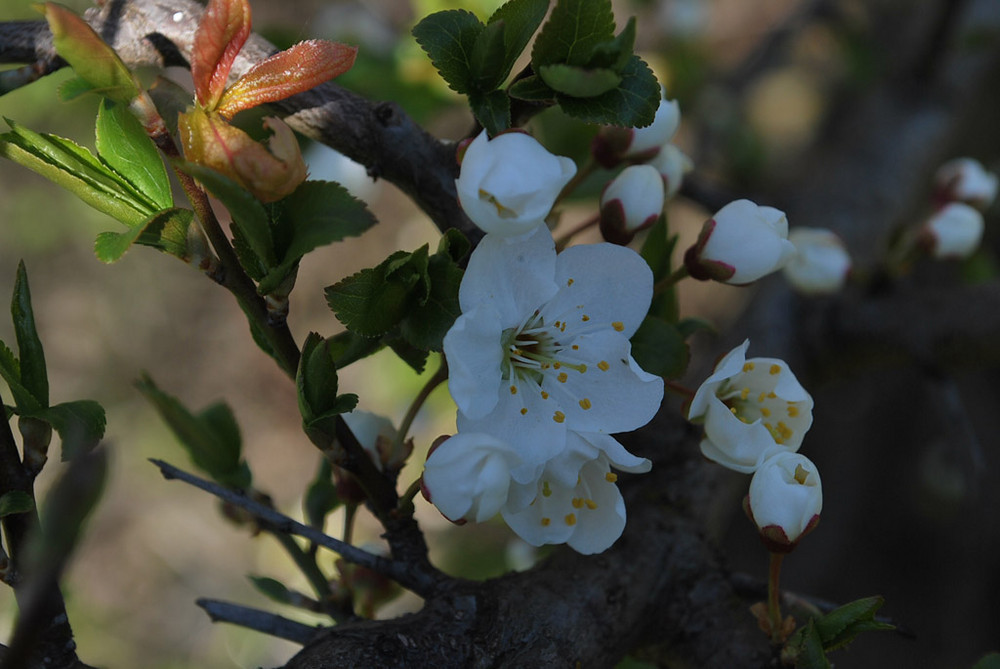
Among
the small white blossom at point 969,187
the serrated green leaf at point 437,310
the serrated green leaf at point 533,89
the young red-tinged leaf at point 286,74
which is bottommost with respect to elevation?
the small white blossom at point 969,187

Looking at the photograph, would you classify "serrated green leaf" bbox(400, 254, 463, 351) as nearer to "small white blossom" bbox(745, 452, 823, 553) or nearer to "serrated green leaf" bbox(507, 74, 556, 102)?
"serrated green leaf" bbox(507, 74, 556, 102)

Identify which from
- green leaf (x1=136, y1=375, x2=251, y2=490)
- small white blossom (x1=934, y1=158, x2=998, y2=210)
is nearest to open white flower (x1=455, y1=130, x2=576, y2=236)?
green leaf (x1=136, y1=375, x2=251, y2=490)

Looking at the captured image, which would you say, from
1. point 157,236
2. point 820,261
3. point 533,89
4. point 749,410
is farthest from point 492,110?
point 820,261

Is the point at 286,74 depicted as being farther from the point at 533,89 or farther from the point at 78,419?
the point at 78,419

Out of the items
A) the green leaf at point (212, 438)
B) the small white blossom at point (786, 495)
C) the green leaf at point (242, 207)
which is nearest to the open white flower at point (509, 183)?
the green leaf at point (242, 207)

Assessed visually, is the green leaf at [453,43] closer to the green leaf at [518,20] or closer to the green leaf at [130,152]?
the green leaf at [518,20]

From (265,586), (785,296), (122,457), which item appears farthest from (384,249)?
(265,586)
